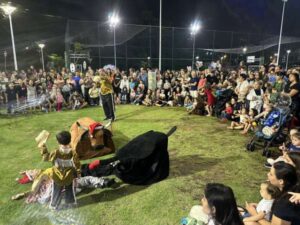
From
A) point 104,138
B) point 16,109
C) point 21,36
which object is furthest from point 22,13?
point 104,138

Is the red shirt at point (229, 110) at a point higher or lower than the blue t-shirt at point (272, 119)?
lower

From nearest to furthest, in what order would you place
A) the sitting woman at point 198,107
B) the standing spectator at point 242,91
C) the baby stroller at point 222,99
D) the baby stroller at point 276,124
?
the baby stroller at point 276,124
the standing spectator at point 242,91
the baby stroller at point 222,99
the sitting woman at point 198,107

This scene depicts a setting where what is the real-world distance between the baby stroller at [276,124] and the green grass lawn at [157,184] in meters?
0.42

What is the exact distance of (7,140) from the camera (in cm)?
693

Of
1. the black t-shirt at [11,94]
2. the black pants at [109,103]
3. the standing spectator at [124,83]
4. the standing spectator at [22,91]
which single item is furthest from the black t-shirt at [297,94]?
the black t-shirt at [11,94]

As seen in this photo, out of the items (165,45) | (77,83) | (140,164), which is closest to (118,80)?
(77,83)

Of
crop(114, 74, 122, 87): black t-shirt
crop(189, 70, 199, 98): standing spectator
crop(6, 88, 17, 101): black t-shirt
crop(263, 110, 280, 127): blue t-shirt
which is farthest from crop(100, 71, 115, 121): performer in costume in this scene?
crop(6, 88, 17, 101): black t-shirt

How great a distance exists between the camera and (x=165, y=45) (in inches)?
802

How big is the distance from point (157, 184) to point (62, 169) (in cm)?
156

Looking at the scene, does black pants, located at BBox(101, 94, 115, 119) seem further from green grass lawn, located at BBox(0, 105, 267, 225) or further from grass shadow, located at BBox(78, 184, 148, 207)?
grass shadow, located at BBox(78, 184, 148, 207)

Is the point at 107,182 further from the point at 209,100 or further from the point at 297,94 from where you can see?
the point at 209,100

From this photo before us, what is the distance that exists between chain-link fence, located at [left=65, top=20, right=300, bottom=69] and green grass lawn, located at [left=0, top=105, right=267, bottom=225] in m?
11.0

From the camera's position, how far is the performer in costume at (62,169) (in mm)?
3607

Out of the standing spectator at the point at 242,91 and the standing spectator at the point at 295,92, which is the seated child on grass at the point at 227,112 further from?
the standing spectator at the point at 295,92
